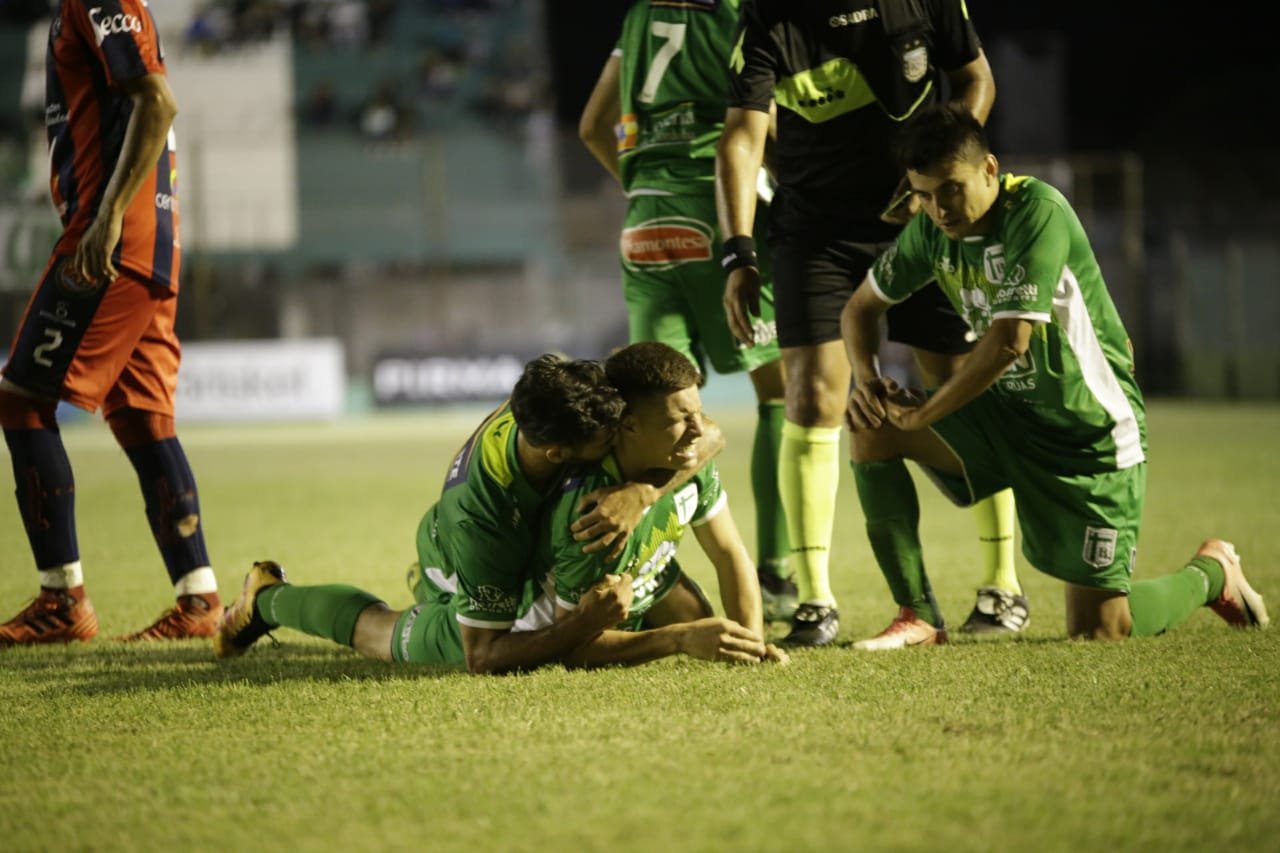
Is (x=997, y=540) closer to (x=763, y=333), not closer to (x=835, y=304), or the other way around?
(x=835, y=304)

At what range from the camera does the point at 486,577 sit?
139 inches

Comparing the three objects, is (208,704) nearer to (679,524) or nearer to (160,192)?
(679,524)

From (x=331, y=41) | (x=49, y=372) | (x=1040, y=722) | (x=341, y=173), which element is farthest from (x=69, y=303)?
(x=331, y=41)

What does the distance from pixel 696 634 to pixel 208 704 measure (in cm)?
114

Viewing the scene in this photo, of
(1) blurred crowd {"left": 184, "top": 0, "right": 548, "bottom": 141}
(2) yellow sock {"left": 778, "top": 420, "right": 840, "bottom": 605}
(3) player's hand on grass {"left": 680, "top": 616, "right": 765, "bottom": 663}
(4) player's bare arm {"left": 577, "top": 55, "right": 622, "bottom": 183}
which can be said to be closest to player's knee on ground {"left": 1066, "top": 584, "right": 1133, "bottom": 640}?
(2) yellow sock {"left": 778, "top": 420, "right": 840, "bottom": 605}

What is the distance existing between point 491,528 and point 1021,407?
1.48 meters

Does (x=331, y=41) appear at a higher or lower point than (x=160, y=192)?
higher

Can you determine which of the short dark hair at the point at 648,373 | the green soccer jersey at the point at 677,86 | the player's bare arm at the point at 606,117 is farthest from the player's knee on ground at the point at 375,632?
the player's bare arm at the point at 606,117

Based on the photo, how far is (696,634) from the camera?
3654 millimetres

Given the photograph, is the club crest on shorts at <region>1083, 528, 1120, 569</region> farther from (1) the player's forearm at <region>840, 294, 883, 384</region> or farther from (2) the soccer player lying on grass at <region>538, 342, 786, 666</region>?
(2) the soccer player lying on grass at <region>538, 342, 786, 666</region>

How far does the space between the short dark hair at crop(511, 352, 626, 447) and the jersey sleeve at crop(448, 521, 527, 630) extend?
0.84 ft

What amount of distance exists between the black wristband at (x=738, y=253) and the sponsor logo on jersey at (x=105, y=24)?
1.87 m

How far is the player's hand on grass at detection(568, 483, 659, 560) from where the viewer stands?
11.4 feet

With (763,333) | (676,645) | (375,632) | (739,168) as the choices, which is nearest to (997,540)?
(763,333)
